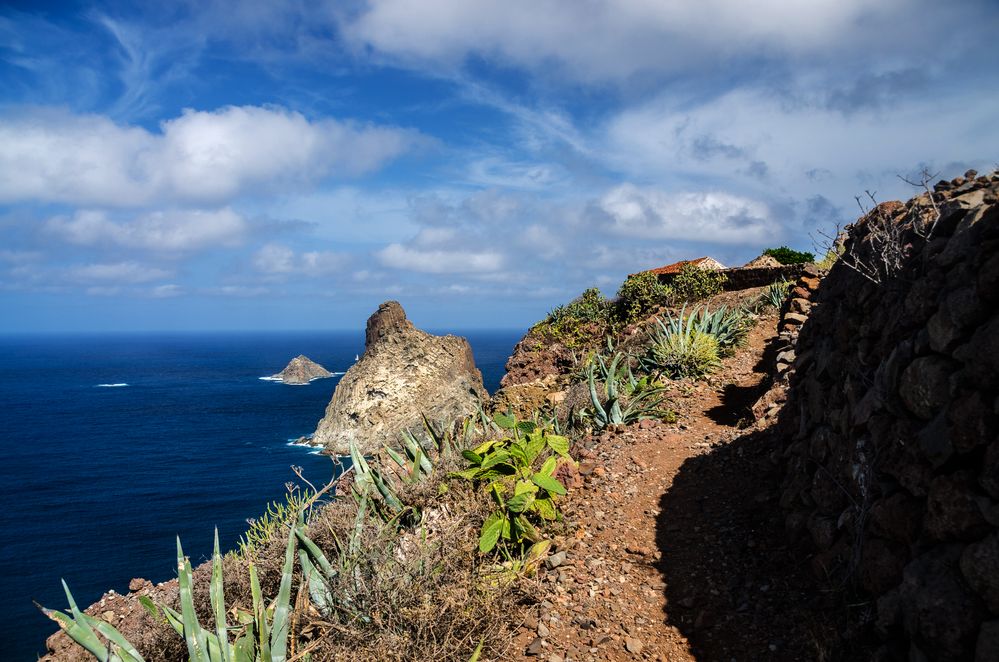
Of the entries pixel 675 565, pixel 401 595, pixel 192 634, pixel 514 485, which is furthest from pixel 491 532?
pixel 192 634

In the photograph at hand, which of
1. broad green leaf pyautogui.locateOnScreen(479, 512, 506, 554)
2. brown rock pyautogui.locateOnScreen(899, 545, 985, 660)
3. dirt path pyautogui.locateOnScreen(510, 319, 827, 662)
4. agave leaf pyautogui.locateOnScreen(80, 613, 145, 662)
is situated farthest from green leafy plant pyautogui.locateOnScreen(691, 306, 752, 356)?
agave leaf pyautogui.locateOnScreen(80, 613, 145, 662)

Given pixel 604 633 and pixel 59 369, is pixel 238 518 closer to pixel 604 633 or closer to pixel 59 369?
pixel 604 633

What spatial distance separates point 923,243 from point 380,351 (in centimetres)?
3712

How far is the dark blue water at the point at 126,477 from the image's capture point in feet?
84.9

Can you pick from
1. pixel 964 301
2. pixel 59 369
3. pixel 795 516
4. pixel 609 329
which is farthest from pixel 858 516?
pixel 59 369

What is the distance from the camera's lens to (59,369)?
12644cm

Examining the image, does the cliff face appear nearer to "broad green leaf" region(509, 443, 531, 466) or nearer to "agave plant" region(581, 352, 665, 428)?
"agave plant" region(581, 352, 665, 428)

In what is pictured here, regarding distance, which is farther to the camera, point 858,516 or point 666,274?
point 666,274

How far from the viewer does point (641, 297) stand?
18.0 metres

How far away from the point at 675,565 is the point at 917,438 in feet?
7.51

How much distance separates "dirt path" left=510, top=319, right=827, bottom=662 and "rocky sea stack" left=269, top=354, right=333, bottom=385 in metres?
92.1

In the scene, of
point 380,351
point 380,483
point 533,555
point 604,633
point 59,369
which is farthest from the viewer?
point 59,369

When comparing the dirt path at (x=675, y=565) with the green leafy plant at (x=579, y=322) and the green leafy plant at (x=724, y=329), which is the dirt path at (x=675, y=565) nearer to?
the green leafy plant at (x=724, y=329)

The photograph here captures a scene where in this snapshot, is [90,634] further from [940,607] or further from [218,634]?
[940,607]
